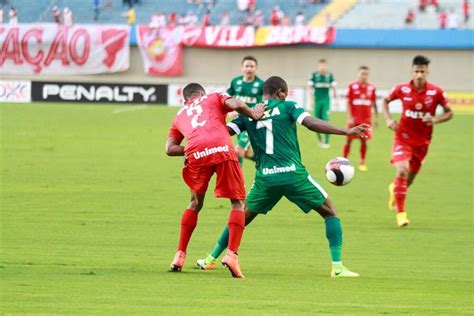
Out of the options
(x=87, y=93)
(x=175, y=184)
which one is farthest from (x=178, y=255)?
(x=87, y=93)

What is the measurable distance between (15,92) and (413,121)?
3189cm

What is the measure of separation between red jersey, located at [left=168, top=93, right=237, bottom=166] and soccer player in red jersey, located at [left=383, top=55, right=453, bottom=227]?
5481 mm

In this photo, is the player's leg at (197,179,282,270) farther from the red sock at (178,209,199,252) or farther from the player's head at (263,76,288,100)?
the player's head at (263,76,288,100)

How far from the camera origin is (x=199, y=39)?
5672 centimetres

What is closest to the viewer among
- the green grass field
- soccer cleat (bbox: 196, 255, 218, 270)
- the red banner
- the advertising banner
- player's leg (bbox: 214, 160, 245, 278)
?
the green grass field

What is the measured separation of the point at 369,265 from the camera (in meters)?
12.4

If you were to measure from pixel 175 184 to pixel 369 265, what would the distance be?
363 inches

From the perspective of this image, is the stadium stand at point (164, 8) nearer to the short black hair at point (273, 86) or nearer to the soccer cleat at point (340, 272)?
the short black hair at point (273, 86)

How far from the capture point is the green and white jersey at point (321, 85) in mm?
31391

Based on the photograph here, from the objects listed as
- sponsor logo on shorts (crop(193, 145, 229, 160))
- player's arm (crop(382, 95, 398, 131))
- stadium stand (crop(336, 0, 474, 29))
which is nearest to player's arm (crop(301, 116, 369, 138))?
sponsor logo on shorts (crop(193, 145, 229, 160))

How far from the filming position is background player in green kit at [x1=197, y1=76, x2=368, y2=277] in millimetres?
10953

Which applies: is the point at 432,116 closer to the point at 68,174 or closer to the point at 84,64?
the point at 68,174

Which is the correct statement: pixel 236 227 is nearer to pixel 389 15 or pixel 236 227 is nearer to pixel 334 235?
pixel 334 235

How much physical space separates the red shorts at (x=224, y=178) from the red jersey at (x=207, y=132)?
0.07m
